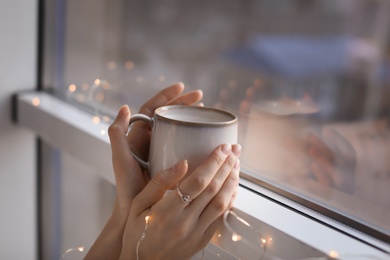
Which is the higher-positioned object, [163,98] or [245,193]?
[163,98]

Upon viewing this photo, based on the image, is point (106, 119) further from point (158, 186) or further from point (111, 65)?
point (158, 186)

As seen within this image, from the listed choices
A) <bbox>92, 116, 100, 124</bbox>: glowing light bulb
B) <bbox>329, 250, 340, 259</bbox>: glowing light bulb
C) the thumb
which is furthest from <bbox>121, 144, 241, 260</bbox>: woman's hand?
<bbox>92, 116, 100, 124</bbox>: glowing light bulb

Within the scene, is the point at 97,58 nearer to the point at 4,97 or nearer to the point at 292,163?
the point at 4,97

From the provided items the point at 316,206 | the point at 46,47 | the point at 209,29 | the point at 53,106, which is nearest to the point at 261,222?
the point at 316,206

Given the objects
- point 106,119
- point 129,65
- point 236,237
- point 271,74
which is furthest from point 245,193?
point 129,65

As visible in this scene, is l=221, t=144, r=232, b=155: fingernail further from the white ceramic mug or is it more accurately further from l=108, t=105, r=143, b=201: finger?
l=108, t=105, r=143, b=201: finger

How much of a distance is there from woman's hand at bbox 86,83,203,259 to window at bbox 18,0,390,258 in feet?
0.47

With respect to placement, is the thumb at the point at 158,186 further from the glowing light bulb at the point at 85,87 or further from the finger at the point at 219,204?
the glowing light bulb at the point at 85,87

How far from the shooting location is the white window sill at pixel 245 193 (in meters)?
0.50

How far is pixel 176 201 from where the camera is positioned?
50 cm

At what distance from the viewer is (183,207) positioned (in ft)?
1.66

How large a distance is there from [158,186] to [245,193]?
140 millimetres

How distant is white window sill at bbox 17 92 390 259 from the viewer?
1.64ft

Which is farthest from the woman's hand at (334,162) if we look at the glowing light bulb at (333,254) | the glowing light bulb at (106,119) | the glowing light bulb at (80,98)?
the glowing light bulb at (80,98)
